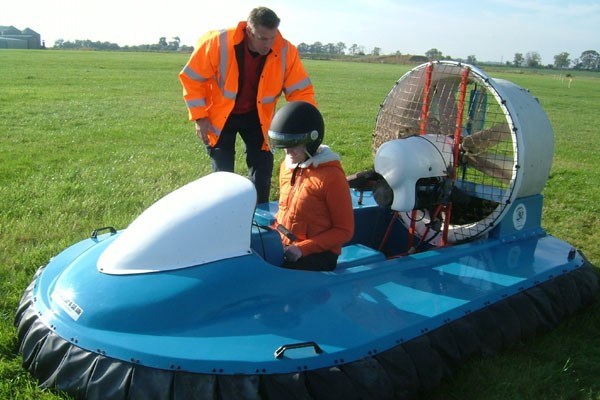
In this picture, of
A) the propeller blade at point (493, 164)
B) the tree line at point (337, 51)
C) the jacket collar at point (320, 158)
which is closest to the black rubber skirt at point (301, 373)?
the propeller blade at point (493, 164)

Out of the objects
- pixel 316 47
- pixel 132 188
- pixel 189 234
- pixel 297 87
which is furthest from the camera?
pixel 316 47

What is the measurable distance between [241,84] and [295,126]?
44.5 inches

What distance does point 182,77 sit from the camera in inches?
136

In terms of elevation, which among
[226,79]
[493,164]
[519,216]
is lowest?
[519,216]

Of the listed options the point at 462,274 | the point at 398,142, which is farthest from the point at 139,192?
the point at 462,274

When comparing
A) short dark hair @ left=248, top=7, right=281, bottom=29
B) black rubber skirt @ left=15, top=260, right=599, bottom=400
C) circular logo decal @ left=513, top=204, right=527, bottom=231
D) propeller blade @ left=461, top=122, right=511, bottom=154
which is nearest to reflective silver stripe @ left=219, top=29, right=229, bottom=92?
short dark hair @ left=248, top=7, right=281, bottom=29

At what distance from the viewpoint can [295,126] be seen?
101 inches

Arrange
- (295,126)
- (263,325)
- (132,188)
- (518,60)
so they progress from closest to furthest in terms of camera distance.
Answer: (263,325) < (295,126) < (132,188) < (518,60)

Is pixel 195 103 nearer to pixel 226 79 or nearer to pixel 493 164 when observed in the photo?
pixel 226 79

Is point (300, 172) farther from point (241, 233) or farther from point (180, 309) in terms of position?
point (180, 309)

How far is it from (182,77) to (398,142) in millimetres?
1333

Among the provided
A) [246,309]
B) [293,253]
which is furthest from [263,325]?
[293,253]

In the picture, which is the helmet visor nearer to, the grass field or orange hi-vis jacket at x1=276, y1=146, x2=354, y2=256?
orange hi-vis jacket at x1=276, y1=146, x2=354, y2=256

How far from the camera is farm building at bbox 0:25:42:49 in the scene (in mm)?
65812
